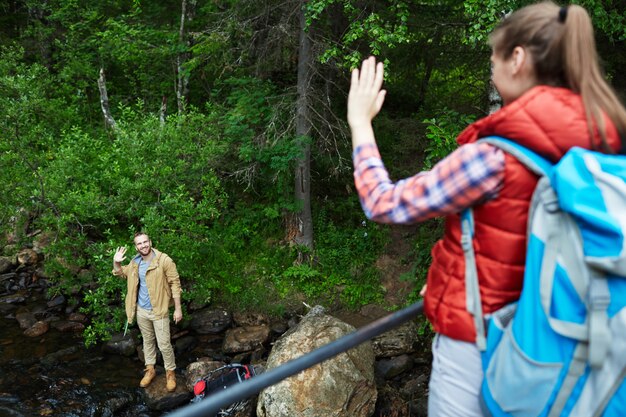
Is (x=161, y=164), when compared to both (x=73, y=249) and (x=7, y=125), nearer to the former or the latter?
(x=73, y=249)

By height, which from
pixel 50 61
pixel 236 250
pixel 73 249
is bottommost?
pixel 236 250

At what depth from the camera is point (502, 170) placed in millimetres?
1222

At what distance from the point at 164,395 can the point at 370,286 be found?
4.51 meters

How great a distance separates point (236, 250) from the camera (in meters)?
11.9

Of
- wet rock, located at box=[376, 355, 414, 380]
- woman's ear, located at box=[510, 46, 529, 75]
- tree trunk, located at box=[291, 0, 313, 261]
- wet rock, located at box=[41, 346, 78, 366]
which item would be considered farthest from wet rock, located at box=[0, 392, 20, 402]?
woman's ear, located at box=[510, 46, 529, 75]

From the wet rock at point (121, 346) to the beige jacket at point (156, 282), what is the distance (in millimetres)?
1796

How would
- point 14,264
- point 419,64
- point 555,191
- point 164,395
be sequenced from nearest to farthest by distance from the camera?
1. point 555,191
2. point 164,395
3. point 419,64
4. point 14,264

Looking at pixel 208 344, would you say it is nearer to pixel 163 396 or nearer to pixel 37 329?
pixel 163 396

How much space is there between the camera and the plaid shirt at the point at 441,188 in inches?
48.6

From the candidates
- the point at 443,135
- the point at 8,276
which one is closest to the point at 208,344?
the point at 8,276

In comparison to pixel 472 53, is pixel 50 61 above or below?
above

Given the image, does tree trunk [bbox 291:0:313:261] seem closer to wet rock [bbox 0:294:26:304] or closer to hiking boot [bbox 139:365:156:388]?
hiking boot [bbox 139:365:156:388]

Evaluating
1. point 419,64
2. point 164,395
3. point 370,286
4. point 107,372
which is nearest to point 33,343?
point 107,372

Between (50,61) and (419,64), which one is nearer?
(419,64)
